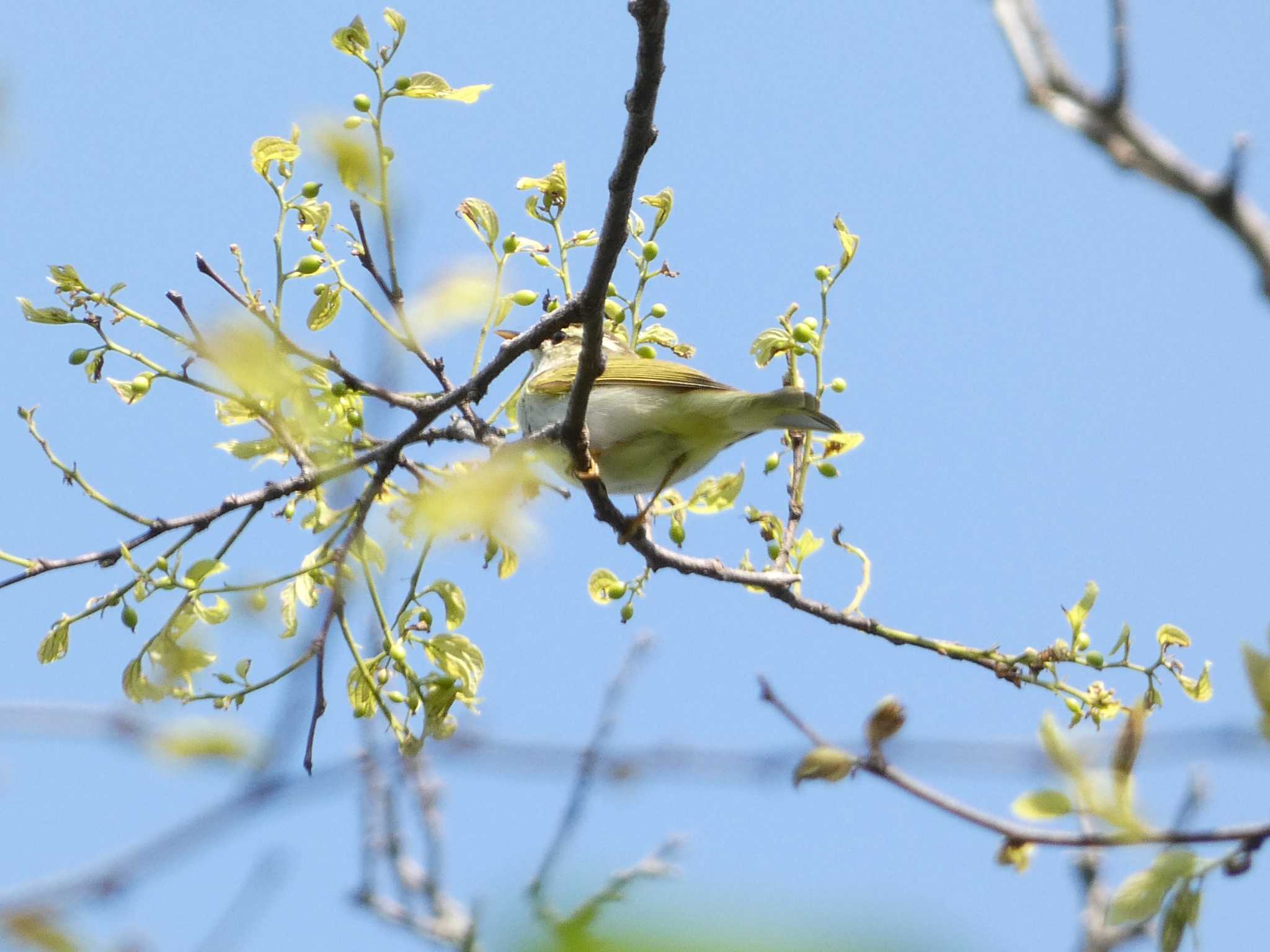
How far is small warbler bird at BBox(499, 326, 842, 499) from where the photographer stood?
12.0ft

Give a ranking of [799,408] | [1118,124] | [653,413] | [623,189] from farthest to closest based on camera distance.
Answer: [653,413] → [799,408] → [623,189] → [1118,124]

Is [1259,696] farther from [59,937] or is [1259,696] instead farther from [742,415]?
[742,415]

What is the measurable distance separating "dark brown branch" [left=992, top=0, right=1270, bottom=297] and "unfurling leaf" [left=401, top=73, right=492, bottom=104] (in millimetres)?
2032

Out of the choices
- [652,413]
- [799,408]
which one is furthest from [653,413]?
[799,408]

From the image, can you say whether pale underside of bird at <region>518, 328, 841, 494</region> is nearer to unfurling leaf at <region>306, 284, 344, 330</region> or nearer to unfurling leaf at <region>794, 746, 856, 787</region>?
unfurling leaf at <region>306, 284, 344, 330</region>

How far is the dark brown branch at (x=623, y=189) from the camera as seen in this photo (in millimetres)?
2336

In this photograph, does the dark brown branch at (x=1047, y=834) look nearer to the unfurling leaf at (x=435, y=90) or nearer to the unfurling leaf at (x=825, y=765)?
the unfurling leaf at (x=825, y=765)

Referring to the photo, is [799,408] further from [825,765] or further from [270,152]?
[825,765]

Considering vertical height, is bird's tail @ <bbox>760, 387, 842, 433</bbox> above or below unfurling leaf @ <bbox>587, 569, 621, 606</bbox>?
above

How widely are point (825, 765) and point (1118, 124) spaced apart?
90cm

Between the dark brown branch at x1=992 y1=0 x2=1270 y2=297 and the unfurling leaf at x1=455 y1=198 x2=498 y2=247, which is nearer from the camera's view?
the dark brown branch at x1=992 y1=0 x2=1270 y2=297

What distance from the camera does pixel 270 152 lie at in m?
3.16

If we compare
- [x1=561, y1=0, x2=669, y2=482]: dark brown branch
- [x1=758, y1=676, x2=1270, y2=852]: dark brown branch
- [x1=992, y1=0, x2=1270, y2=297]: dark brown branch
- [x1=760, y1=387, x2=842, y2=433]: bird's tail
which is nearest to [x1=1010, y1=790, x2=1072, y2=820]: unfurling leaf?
[x1=758, y1=676, x2=1270, y2=852]: dark brown branch

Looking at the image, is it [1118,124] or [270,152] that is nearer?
[1118,124]
